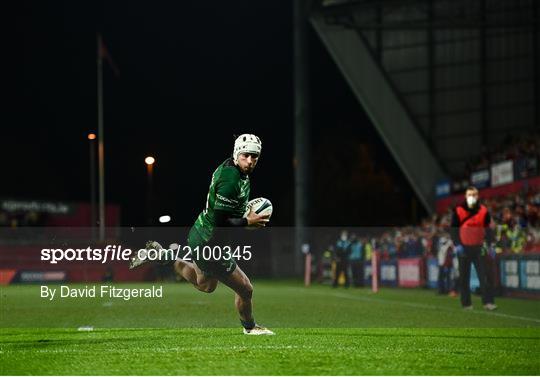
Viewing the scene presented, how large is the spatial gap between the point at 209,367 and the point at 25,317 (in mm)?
8187

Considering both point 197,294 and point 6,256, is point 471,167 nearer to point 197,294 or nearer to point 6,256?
point 6,256

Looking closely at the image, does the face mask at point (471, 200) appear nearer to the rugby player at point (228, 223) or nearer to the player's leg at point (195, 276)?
the rugby player at point (228, 223)

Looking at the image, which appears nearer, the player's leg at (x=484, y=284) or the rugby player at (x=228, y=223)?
the rugby player at (x=228, y=223)

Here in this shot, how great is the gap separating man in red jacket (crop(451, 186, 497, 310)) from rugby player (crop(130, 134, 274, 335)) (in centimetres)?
788

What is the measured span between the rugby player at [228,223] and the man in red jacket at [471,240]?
788 cm

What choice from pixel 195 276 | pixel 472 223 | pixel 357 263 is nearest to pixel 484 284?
pixel 472 223

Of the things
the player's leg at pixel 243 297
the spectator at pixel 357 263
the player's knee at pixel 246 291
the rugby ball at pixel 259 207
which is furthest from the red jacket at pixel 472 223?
the spectator at pixel 357 263

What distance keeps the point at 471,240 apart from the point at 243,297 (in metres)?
8.17

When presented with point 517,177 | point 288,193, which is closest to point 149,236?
point 517,177

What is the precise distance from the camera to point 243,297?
44.0 ft

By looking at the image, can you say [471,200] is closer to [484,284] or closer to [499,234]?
[484,284]

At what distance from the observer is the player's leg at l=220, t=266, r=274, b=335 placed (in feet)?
43.4

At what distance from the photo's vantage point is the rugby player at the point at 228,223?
12.3m

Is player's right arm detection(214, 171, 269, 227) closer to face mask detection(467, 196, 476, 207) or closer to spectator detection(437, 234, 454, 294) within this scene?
face mask detection(467, 196, 476, 207)
